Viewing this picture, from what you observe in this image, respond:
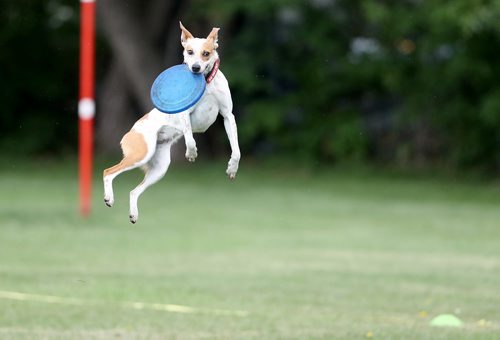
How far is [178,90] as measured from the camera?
20.6 feet

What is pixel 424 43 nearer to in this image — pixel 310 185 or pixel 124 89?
pixel 310 185

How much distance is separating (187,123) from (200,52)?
40cm

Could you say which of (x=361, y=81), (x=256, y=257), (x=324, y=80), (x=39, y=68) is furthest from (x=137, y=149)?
(x=39, y=68)

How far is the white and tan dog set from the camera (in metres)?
6.24

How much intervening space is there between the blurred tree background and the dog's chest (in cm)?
2357

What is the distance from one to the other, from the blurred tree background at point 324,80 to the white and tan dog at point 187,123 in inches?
924

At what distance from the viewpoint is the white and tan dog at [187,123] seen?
20.5 feet

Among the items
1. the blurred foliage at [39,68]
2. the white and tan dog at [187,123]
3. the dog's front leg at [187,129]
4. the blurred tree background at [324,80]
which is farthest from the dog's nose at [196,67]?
the blurred foliage at [39,68]

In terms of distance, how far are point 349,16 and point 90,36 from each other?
1385 centimetres

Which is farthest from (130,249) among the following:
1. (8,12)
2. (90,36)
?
(8,12)

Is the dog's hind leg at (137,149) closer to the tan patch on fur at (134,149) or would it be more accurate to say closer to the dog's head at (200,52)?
the tan patch on fur at (134,149)

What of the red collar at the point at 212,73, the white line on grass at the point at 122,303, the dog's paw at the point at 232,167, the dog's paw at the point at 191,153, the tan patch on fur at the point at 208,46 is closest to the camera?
the tan patch on fur at the point at 208,46

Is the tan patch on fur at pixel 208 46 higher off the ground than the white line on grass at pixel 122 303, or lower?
higher

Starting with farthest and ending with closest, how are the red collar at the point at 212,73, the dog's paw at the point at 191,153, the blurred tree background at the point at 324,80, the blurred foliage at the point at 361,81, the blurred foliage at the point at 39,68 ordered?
the blurred foliage at the point at 39,68, the blurred tree background at the point at 324,80, the blurred foliage at the point at 361,81, the dog's paw at the point at 191,153, the red collar at the point at 212,73
